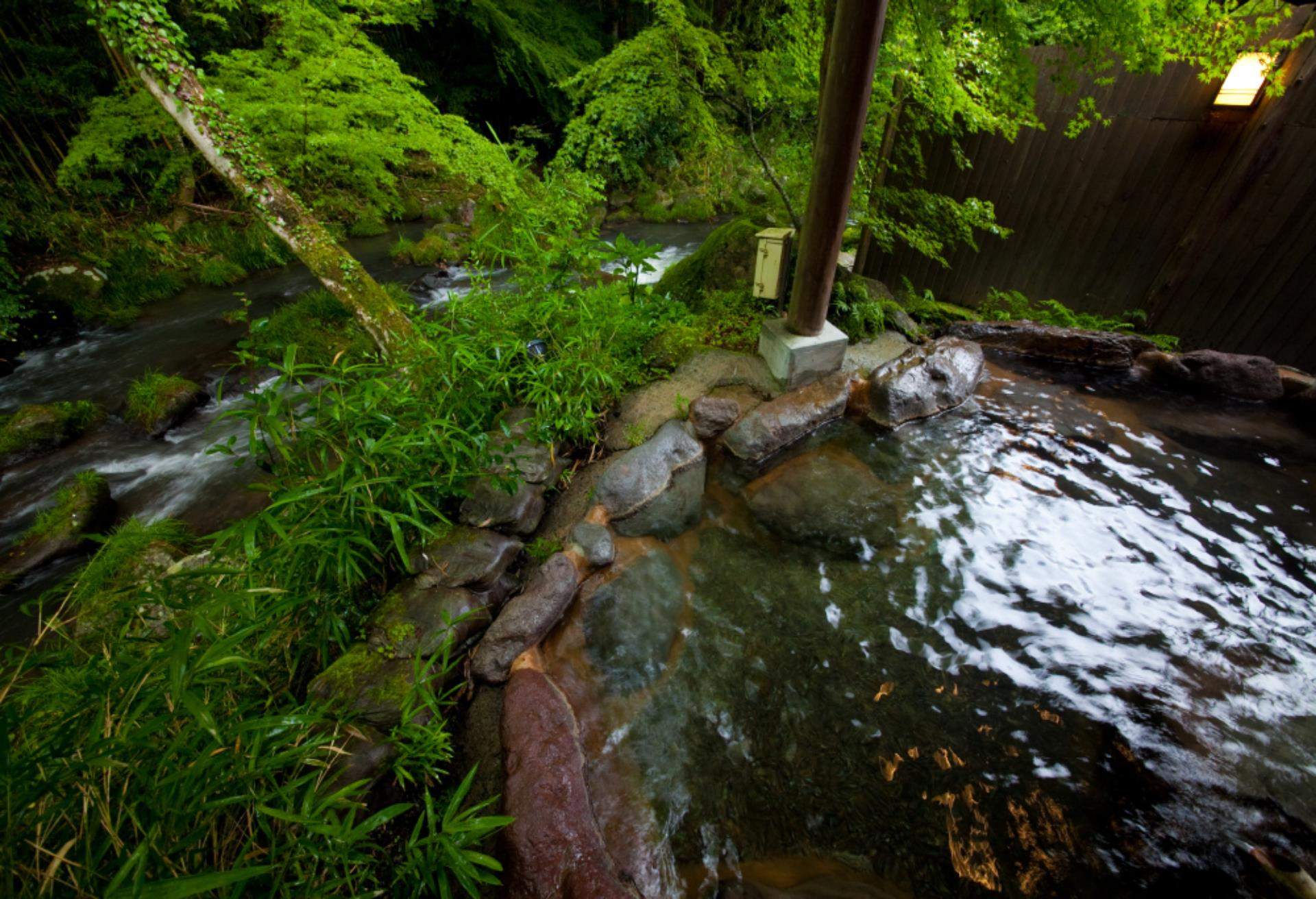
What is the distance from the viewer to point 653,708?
240 cm

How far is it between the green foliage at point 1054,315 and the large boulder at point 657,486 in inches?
190

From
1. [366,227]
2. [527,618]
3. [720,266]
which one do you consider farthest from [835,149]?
[366,227]

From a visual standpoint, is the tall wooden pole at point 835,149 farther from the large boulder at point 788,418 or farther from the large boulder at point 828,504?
the large boulder at point 828,504

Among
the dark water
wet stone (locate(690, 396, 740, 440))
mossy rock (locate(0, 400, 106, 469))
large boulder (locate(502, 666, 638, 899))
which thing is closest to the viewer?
large boulder (locate(502, 666, 638, 899))

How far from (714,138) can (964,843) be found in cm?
520

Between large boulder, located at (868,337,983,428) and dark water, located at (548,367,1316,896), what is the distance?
64 cm

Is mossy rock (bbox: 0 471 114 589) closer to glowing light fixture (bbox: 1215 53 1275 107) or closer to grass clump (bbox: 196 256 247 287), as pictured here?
grass clump (bbox: 196 256 247 287)

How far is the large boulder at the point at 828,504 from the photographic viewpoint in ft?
10.8

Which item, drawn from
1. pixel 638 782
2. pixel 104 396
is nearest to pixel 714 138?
pixel 638 782

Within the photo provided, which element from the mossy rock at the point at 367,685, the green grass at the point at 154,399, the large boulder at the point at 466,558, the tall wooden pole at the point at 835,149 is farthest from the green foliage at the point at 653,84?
the green grass at the point at 154,399

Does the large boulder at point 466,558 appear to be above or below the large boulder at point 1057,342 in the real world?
below

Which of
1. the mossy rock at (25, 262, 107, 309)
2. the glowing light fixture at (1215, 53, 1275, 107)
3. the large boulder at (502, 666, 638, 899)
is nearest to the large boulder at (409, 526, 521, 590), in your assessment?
the large boulder at (502, 666, 638, 899)

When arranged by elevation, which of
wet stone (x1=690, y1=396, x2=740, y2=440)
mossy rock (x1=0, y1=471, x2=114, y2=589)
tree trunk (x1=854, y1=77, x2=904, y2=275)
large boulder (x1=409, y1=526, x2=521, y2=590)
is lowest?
mossy rock (x1=0, y1=471, x2=114, y2=589)

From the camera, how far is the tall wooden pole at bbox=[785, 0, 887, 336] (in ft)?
9.14
